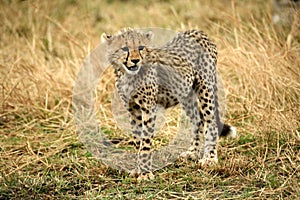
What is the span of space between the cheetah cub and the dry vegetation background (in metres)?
0.19

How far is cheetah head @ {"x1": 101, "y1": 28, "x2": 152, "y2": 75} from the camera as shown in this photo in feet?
12.6

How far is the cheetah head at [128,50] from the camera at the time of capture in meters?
3.83

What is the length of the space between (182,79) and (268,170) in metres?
0.92

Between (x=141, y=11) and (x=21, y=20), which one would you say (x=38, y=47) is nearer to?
(x=21, y=20)

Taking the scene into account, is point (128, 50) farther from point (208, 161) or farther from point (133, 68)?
point (208, 161)

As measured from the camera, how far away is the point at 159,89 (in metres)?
4.22

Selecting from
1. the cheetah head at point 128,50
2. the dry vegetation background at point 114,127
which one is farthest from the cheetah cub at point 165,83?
the dry vegetation background at point 114,127

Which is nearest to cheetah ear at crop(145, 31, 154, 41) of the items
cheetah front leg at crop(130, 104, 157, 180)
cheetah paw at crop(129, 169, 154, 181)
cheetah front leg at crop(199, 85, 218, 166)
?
cheetah front leg at crop(130, 104, 157, 180)

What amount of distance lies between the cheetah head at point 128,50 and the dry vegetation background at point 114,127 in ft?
2.50

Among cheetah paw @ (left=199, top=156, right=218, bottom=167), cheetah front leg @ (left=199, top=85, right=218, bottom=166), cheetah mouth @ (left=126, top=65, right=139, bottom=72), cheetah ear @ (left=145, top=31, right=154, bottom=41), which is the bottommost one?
cheetah paw @ (left=199, top=156, right=218, bottom=167)

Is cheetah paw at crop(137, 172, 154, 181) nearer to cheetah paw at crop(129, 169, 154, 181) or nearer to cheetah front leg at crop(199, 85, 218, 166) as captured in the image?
cheetah paw at crop(129, 169, 154, 181)

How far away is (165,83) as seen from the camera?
4.23 m

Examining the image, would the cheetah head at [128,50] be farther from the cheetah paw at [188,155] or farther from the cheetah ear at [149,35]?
the cheetah paw at [188,155]

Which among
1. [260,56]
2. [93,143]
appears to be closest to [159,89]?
[93,143]
